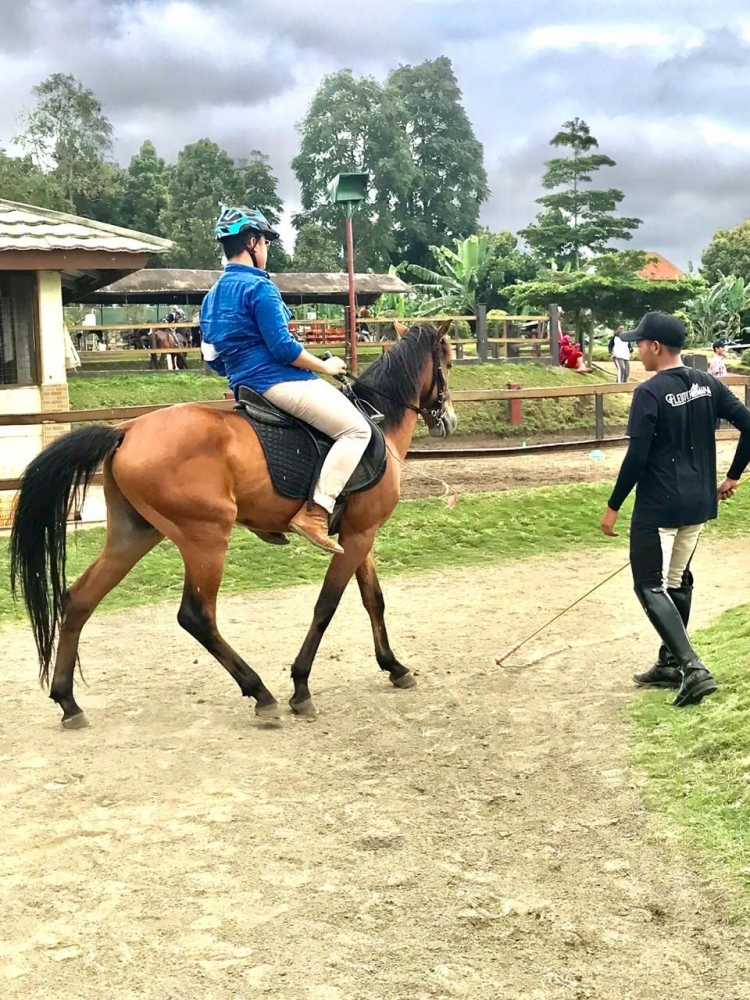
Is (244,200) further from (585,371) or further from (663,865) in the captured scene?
(663,865)

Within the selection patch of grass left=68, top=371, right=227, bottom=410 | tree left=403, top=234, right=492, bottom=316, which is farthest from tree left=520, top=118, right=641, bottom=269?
patch of grass left=68, top=371, right=227, bottom=410

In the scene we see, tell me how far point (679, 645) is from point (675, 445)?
1007mm

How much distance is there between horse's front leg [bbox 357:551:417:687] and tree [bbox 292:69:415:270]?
65.9 m

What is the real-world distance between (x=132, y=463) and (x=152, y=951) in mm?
2657

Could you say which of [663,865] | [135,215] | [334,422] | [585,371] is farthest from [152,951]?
[135,215]

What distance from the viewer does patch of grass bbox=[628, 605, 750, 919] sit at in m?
3.42

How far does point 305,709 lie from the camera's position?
5375 millimetres

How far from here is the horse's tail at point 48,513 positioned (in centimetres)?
520

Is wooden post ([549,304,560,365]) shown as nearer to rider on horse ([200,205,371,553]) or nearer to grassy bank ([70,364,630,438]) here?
grassy bank ([70,364,630,438])

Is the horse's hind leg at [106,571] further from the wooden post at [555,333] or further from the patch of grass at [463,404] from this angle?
the wooden post at [555,333]

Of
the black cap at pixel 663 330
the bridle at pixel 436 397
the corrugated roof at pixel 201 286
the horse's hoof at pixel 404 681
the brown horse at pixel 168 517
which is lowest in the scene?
the horse's hoof at pixel 404 681

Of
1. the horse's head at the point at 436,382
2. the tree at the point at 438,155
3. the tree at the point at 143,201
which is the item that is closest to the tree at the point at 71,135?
the tree at the point at 143,201

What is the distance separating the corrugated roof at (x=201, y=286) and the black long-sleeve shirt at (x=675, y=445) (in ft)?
88.5

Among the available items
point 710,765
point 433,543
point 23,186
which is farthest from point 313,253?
point 710,765
